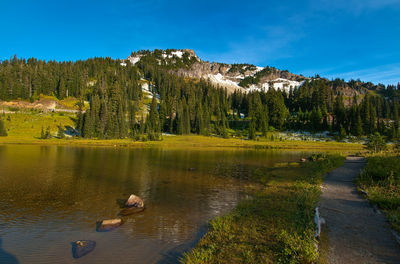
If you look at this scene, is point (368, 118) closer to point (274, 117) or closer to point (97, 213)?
point (274, 117)

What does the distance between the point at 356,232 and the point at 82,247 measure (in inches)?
566

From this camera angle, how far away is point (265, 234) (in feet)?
39.6

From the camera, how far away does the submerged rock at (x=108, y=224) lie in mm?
14484

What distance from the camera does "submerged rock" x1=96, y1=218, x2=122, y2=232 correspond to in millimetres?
14484

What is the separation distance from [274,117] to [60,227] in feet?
485

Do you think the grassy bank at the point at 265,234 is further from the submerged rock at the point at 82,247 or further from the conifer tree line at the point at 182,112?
the conifer tree line at the point at 182,112

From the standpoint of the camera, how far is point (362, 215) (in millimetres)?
13820

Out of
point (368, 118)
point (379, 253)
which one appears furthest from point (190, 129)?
point (379, 253)

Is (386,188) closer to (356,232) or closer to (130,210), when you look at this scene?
(356,232)

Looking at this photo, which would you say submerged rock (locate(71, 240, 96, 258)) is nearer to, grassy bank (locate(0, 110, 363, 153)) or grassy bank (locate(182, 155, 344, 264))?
grassy bank (locate(182, 155, 344, 264))

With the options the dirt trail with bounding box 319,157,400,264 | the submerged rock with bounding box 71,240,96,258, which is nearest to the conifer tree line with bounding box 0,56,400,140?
the submerged rock with bounding box 71,240,96,258

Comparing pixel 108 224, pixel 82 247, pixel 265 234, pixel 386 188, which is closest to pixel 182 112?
pixel 386 188

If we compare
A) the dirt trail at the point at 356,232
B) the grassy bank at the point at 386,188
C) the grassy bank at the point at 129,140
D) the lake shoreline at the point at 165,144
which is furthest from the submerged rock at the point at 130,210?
the grassy bank at the point at 129,140

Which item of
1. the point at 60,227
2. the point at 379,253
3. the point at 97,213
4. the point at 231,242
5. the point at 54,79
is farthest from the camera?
the point at 54,79
